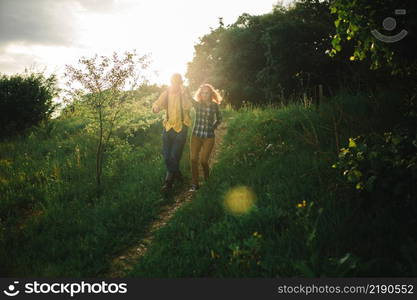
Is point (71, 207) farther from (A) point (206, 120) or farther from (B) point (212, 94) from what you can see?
(B) point (212, 94)

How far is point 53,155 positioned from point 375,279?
1048 centimetres

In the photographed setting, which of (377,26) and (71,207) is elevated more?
(377,26)

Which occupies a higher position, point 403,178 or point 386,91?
point 386,91

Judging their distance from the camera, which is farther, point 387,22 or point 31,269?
point 31,269

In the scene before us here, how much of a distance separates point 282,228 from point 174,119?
4.17 metres

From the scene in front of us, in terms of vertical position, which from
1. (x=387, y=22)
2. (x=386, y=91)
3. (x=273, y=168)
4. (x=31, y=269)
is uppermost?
(x=387, y=22)

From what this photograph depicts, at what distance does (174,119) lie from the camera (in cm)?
739

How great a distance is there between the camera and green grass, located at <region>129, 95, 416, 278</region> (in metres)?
3.43

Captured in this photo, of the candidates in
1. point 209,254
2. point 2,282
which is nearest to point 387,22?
point 209,254

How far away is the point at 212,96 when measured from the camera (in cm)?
749

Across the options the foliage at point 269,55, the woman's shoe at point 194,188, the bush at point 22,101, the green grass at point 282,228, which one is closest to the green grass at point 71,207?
the woman's shoe at point 194,188

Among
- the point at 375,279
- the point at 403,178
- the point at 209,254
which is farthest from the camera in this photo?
the point at 209,254

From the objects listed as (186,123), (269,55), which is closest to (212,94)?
(186,123)

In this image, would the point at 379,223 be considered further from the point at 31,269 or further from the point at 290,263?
the point at 31,269
